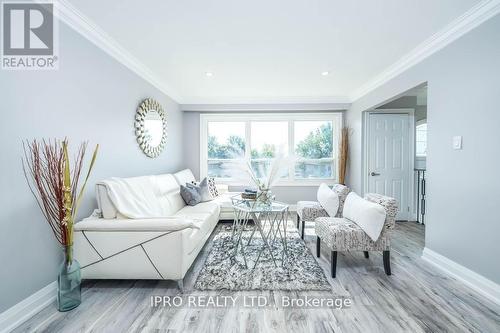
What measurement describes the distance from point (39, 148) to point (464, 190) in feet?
11.9

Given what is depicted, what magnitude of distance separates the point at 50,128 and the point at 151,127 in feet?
5.32

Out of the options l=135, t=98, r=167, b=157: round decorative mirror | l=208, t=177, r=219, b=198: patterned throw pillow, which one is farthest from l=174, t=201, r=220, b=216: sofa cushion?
l=135, t=98, r=167, b=157: round decorative mirror

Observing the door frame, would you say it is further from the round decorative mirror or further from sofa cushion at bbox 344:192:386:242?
the round decorative mirror

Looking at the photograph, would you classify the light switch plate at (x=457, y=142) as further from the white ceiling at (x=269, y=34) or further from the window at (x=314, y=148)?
the window at (x=314, y=148)

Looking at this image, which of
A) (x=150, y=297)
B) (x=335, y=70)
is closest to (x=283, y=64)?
(x=335, y=70)

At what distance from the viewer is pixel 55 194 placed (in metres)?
1.66

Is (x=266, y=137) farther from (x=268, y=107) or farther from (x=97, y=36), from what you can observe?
(x=97, y=36)

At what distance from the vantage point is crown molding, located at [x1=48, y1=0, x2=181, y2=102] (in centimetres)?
185

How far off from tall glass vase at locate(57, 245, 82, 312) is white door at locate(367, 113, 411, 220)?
4263 millimetres

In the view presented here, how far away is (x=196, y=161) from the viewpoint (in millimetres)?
4863

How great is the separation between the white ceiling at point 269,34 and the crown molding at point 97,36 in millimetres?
59

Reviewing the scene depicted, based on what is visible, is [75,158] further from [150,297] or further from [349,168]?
[349,168]

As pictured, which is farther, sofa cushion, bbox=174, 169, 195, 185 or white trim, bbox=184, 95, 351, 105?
white trim, bbox=184, 95, 351, 105

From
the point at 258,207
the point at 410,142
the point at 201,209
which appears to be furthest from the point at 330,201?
the point at 410,142
